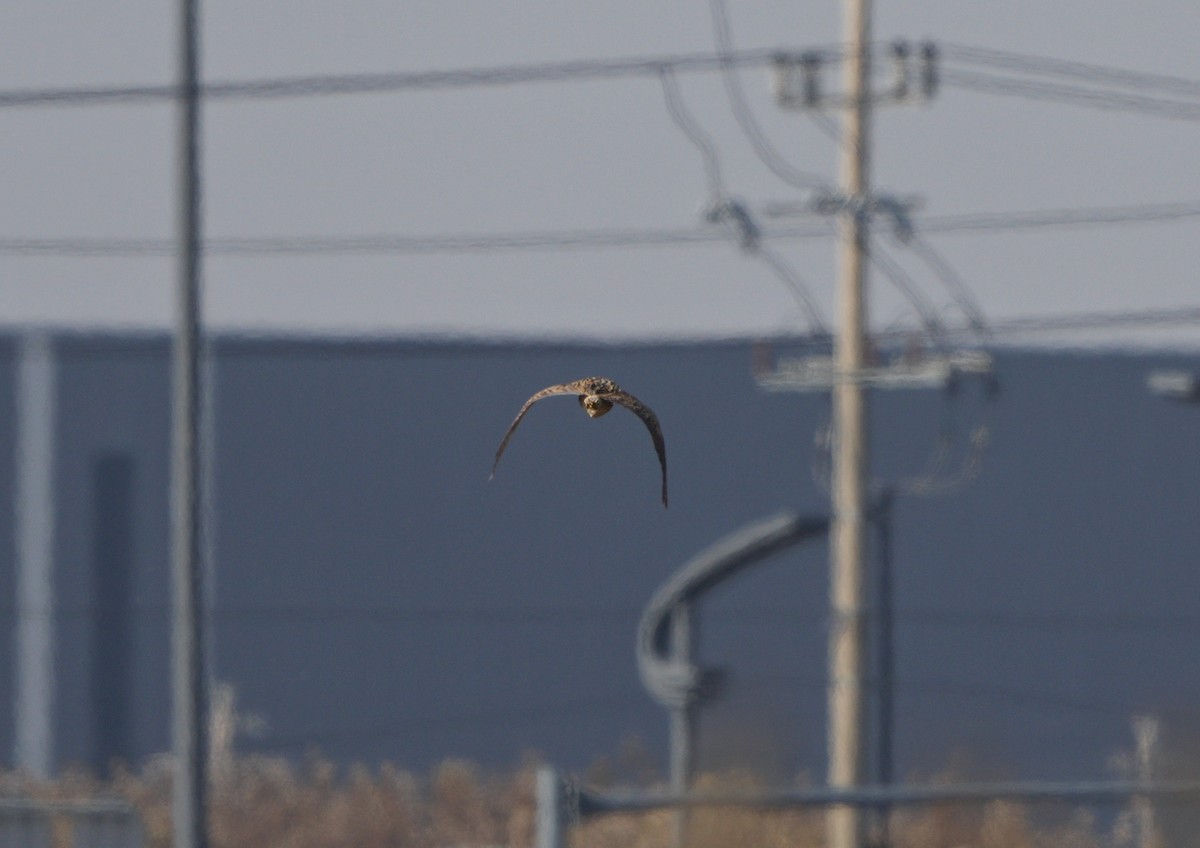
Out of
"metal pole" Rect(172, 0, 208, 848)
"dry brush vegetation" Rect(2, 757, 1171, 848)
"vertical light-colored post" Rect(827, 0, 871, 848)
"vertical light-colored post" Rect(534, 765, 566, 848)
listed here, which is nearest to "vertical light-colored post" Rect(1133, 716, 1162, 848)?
"dry brush vegetation" Rect(2, 757, 1171, 848)

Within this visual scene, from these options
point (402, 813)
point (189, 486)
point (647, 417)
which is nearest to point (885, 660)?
point (402, 813)

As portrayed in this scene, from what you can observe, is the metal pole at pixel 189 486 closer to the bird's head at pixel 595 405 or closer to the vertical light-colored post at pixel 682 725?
the vertical light-colored post at pixel 682 725

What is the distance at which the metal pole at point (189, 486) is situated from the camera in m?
15.6

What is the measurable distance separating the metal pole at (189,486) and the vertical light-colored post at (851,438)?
8670 millimetres

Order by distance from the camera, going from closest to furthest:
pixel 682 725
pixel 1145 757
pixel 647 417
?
1. pixel 647 417
2. pixel 682 725
3. pixel 1145 757

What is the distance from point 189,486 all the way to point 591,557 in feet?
39.5

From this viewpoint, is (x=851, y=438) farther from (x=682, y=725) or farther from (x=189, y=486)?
(x=682, y=725)

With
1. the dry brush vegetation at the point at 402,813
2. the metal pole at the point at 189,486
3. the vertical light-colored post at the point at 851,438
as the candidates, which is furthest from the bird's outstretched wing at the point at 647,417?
the vertical light-colored post at the point at 851,438

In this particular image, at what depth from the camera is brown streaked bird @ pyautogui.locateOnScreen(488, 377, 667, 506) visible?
3279 millimetres

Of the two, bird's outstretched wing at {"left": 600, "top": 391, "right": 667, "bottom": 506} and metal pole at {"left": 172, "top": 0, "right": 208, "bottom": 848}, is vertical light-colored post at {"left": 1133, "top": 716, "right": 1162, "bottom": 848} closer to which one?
metal pole at {"left": 172, "top": 0, "right": 208, "bottom": 848}

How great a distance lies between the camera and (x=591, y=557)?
27312mm

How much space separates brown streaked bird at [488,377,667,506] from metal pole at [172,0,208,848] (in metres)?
12.5

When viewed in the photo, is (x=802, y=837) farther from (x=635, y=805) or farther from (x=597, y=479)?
(x=635, y=805)

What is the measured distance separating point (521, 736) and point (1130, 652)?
801 centimetres
